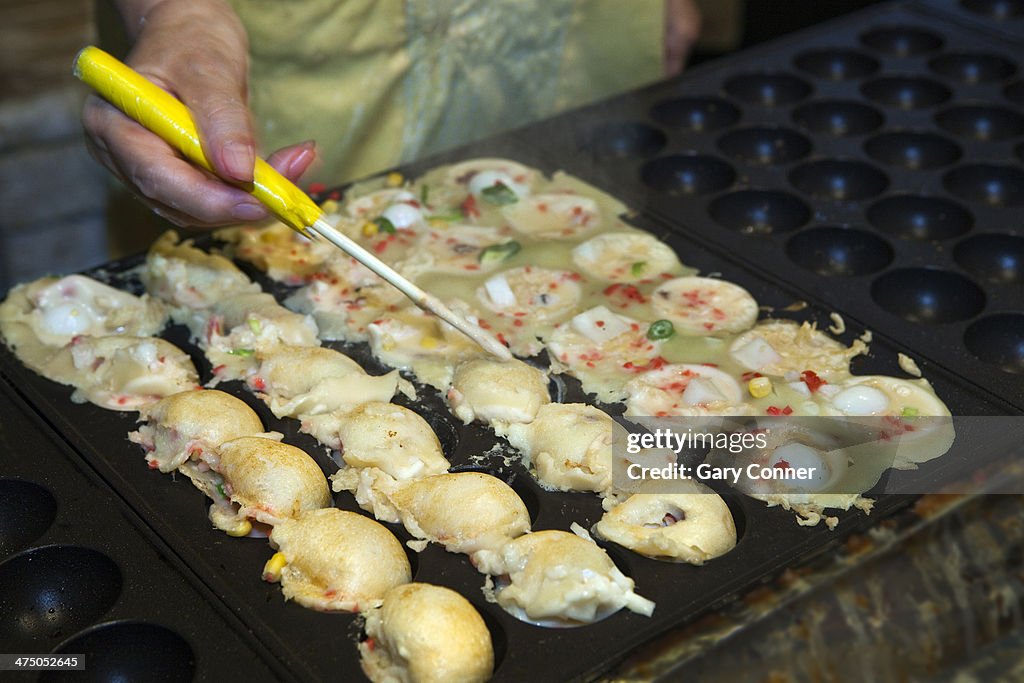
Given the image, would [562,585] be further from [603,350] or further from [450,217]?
[450,217]

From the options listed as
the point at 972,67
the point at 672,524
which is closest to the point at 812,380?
the point at 672,524

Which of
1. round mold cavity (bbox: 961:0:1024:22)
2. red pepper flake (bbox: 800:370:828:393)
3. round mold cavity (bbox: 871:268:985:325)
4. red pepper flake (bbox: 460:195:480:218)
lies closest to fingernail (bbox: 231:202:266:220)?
red pepper flake (bbox: 460:195:480:218)

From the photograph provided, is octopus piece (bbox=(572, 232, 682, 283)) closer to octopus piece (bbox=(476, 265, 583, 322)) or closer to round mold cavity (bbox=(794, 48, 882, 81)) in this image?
octopus piece (bbox=(476, 265, 583, 322))

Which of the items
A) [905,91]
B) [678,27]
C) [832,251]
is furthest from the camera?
[678,27]

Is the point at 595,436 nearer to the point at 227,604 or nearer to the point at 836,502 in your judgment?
the point at 836,502

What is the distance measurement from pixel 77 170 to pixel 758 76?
3522mm

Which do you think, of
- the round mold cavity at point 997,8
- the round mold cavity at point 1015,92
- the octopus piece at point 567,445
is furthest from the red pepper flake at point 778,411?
the round mold cavity at point 997,8

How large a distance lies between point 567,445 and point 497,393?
8.5 inches

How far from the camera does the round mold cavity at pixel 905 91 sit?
3707 mm

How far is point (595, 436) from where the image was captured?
2168 millimetres

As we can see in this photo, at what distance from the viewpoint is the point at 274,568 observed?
1.91 metres

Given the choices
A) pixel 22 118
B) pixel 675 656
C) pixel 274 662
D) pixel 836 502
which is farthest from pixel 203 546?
pixel 22 118

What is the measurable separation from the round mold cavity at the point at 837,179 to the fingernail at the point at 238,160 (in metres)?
1.70

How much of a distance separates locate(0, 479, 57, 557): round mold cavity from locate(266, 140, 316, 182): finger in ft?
2.82
